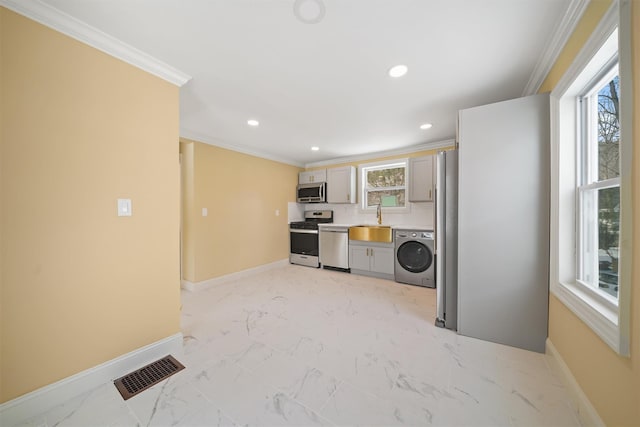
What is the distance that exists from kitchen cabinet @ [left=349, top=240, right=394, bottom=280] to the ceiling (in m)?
2.11

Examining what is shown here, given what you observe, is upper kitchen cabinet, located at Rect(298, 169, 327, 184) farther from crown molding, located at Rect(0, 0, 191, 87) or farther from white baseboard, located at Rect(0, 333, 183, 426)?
white baseboard, located at Rect(0, 333, 183, 426)

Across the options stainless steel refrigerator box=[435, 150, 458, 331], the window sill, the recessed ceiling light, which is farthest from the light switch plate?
the window sill

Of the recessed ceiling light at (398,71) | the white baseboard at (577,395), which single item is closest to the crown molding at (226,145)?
the recessed ceiling light at (398,71)

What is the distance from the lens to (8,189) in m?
1.23

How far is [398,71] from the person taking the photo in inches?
75.7

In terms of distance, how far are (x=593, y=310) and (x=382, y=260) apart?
9.20ft

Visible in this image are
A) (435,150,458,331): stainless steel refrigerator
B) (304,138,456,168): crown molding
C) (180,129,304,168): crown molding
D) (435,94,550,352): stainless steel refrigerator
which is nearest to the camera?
(435,94,550,352): stainless steel refrigerator

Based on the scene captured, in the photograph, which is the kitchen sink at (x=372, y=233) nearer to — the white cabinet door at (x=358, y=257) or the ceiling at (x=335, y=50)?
the white cabinet door at (x=358, y=257)

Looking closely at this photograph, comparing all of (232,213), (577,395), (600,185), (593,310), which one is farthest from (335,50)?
(232,213)

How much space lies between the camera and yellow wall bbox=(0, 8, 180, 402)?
1.25 m

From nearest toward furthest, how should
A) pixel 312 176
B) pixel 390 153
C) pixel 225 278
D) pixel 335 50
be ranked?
pixel 335 50 < pixel 225 278 < pixel 390 153 < pixel 312 176

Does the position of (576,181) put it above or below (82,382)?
above

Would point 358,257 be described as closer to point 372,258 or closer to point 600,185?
point 372,258

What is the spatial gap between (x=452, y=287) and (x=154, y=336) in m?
2.63
